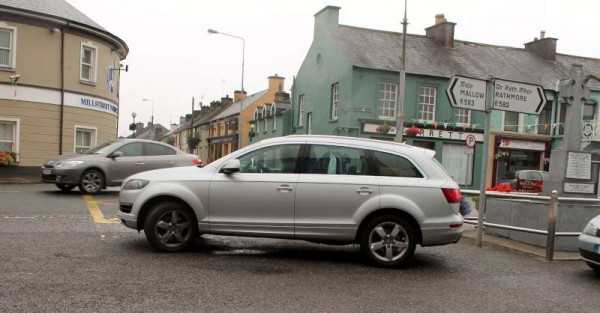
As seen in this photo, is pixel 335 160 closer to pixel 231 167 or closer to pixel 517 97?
pixel 231 167

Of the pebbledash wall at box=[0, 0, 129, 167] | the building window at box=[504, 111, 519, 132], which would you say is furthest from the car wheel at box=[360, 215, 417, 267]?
the building window at box=[504, 111, 519, 132]

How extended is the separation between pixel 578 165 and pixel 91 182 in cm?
1148

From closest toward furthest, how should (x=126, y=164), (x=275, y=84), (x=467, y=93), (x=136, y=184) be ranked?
(x=136, y=184) < (x=467, y=93) < (x=126, y=164) < (x=275, y=84)

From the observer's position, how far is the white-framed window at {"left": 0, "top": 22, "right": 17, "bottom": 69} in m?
20.0

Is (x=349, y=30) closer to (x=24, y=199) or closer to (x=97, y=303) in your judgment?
(x=24, y=199)

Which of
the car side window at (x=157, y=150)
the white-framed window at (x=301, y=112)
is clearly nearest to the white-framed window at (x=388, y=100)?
the white-framed window at (x=301, y=112)

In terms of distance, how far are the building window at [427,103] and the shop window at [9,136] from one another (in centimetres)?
Answer: 1958

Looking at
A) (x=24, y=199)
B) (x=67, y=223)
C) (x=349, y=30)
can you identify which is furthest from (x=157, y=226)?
(x=349, y=30)

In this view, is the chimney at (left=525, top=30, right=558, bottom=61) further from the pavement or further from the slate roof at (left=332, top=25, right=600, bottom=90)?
the pavement

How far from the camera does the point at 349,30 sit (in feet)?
98.5

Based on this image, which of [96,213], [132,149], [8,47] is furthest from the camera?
[8,47]

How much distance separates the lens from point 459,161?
1167 inches

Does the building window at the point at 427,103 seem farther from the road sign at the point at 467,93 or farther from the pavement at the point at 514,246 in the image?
the road sign at the point at 467,93

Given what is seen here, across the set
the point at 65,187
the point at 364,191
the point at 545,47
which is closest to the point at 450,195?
the point at 364,191
